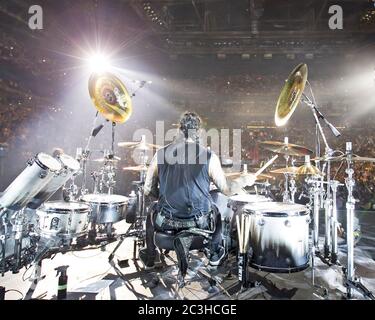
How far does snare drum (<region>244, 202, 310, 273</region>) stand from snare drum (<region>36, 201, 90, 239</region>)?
2131 mm

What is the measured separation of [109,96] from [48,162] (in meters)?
1.44

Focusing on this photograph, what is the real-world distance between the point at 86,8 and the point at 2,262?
6.46 metres

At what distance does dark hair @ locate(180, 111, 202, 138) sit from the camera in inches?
97.4

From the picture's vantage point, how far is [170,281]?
276 centimetres

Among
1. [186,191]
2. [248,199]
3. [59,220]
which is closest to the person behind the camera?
[186,191]

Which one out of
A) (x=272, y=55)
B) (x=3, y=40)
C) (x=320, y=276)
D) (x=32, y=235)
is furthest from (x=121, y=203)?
(x=272, y=55)

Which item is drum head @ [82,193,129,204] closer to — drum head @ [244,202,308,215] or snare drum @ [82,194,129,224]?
snare drum @ [82,194,129,224]

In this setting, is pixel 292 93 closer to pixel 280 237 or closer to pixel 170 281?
pixel 280 237

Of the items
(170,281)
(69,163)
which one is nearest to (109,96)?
(69,163)

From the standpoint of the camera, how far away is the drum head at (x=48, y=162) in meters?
2.73

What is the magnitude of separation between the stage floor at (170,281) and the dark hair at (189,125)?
153cm
